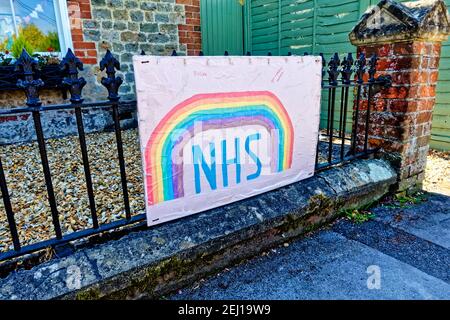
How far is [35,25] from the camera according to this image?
15.9 feet

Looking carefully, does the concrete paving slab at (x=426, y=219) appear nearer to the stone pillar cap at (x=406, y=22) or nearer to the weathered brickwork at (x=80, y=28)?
the stone pillar cap at (x=406, y=22)

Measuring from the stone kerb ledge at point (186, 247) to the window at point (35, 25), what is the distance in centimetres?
451

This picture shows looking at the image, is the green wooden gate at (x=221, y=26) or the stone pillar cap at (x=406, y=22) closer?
the stone pillar cap at (x=406, y=22)

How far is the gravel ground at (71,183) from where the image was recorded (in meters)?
2.25

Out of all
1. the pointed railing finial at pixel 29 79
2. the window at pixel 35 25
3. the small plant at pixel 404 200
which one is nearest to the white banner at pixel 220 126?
the pointed railing finial at pixel 29 79

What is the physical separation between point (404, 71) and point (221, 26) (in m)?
5.05

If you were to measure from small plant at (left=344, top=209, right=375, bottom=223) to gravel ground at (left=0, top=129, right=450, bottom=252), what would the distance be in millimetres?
917

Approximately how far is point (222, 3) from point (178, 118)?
19.7 feet

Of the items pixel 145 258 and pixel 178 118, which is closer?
pixel 145 258

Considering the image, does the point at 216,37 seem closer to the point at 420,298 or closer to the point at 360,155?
the point at 360,155

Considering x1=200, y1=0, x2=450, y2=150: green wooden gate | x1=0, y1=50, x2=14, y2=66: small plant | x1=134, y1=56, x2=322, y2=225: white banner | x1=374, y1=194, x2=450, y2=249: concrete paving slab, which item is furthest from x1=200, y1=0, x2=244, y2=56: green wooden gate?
x1=374, y1=194, x2=450, y2=249: concrete paving slab

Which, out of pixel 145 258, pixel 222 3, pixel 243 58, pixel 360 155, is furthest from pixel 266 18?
pixel 145 258

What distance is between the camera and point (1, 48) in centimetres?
464

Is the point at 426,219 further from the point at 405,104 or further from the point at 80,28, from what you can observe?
the point at 80,28
